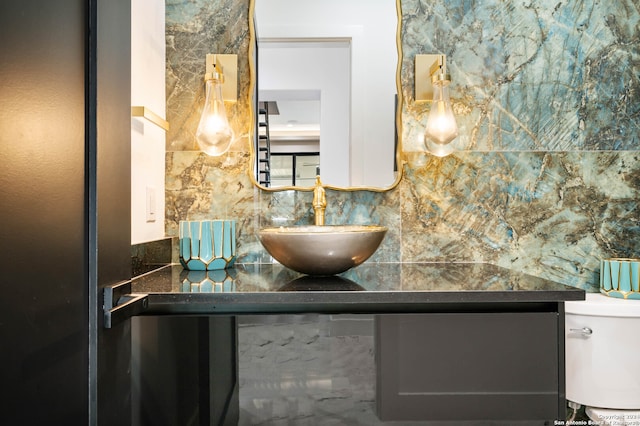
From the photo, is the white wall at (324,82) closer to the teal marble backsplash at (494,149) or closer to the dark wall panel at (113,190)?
the teal marble backsplash at (494,149)

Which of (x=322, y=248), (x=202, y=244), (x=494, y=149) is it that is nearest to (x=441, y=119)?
(x=494, y=149)

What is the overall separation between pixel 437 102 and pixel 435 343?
0.79m

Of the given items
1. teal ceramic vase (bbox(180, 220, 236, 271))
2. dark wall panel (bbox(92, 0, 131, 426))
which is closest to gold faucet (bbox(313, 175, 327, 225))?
teal ceramic vase (bbox(180, 220, 236, 271))

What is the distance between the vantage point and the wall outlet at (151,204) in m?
1.19

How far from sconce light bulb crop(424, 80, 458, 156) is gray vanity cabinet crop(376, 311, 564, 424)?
2.12ft

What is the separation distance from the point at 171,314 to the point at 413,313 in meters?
0.50

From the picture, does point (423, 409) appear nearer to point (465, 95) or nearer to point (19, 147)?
point (19, 147)

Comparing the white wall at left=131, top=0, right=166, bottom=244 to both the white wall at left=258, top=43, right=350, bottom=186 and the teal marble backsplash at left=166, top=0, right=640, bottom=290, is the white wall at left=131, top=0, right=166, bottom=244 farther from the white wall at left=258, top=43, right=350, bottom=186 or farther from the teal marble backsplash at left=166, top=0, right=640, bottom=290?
the white wall at left=258, top=43, right=350, bottom=186

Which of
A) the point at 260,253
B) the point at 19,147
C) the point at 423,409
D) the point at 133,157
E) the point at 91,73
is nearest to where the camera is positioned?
the point at 19,147

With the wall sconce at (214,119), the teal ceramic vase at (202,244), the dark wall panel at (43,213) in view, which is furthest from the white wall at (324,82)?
the dark wall panel at (43,213)

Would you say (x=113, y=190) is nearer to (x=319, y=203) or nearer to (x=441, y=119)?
(x=319, y=203)

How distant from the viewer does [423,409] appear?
0.78m

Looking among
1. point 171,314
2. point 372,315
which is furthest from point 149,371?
point 372,315

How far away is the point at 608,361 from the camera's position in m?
1.17
